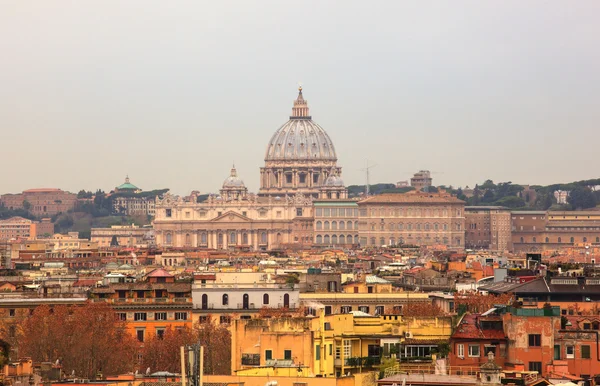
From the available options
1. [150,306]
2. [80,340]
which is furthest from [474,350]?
[150,306]

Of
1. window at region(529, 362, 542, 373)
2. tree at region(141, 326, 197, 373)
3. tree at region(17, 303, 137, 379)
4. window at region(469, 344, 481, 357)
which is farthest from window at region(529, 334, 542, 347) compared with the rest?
tree at region(141, 326, 197, 373)

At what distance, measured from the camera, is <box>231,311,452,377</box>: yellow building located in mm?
35250

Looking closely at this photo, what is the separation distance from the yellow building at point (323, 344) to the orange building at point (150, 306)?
19655 mm

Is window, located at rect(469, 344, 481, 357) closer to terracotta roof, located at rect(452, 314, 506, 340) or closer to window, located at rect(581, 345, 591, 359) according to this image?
terracotta roof, located at rect(452, 314, 506, 340)

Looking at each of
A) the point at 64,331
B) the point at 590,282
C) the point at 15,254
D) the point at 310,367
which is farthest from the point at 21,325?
the point at 15,254

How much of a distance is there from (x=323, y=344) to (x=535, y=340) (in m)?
3.90

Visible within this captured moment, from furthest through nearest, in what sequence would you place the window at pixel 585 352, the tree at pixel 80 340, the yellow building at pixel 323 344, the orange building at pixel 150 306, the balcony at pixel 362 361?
1. the orange building at pixel 150 306
2. the tree at pixel 80 340
3. the balcony at pixel 362 361
4. the yellow building at pixel 323 344
5. the window at pixel 585 352

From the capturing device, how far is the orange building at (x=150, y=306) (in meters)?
58.4

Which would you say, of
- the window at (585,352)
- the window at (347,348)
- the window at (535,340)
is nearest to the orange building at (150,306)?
the window at (347,348)

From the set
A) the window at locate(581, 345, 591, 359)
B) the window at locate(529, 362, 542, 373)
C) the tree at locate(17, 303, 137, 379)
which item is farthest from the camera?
the tree at locate(17, 303, 137, 379)

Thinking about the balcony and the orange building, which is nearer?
the balcony

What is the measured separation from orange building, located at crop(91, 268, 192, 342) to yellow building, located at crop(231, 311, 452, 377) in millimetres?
19655

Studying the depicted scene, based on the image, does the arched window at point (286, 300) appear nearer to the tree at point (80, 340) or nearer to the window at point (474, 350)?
the tree at point (80, 340)

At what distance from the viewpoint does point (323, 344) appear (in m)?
36.1
